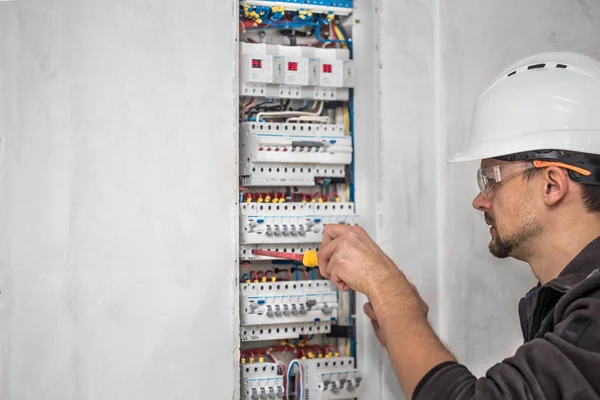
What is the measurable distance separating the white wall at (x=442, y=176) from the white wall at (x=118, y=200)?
555 millimetres

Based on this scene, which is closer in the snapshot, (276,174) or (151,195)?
(151,195)

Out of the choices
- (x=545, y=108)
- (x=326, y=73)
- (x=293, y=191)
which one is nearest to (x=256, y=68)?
(x=326, y=73)

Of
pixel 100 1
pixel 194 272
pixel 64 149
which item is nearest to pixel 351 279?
pixel 194 272

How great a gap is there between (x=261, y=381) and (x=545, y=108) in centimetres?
121

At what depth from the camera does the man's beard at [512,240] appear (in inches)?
59.6

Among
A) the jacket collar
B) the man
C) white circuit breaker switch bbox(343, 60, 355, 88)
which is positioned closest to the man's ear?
the man

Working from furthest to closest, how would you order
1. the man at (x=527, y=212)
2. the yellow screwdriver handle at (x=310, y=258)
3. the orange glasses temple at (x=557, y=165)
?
the yellow screwdriver handle at (x=310, y=258) < the orange glasses temple at (x=557, y=165) < the man at (x=527, y=212)

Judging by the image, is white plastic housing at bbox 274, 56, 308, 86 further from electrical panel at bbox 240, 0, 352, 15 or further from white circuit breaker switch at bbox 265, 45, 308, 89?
electrical panel at bbox 240, 0, 352, 15

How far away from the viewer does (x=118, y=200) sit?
6.20 feet


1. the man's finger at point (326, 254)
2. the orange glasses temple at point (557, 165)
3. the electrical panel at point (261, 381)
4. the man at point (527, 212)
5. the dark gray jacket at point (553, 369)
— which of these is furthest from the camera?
the electrical panel at point (261, 381)

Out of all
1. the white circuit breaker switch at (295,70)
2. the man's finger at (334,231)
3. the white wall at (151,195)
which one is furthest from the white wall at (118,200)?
the man's finger at (334,231)

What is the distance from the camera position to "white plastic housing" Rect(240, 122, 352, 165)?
213cm

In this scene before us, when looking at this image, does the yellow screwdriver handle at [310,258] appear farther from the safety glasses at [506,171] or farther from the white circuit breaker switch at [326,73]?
the white circuit breaker switch at [326,73]

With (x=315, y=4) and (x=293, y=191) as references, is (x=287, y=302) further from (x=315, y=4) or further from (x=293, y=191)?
(x=315, y=4)
